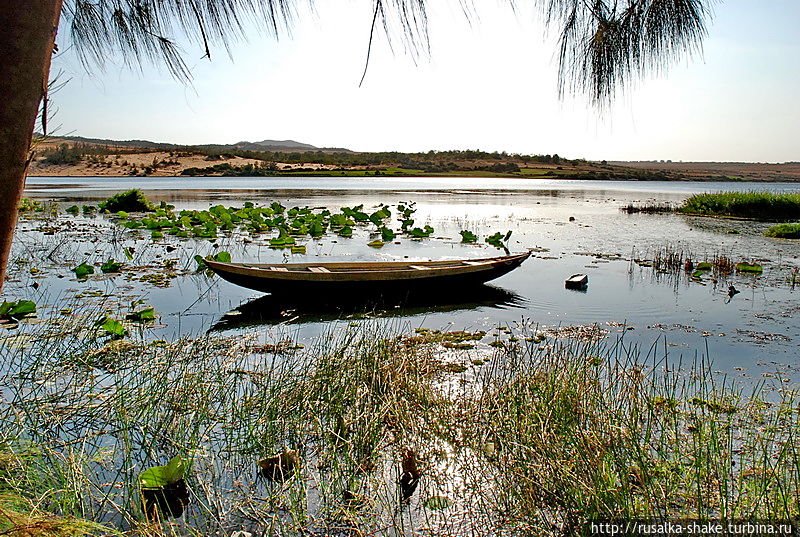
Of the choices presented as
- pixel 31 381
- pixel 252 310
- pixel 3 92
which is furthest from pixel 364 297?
pixel 3 92

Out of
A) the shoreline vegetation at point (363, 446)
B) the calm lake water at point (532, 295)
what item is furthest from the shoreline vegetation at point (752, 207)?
the shoreline vegetation at point (363, 446)

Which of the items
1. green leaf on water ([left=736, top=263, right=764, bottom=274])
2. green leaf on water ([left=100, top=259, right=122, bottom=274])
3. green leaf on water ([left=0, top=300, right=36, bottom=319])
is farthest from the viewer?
green leaf on water ([left=736, top=263, right=764, bottom=274])

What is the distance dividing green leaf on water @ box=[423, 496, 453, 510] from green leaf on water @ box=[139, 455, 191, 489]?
3.80ft

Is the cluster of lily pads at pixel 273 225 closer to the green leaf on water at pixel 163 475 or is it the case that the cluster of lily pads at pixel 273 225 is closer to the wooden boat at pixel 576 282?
the wooden boat at pixel 576 282

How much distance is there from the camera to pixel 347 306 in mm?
7324

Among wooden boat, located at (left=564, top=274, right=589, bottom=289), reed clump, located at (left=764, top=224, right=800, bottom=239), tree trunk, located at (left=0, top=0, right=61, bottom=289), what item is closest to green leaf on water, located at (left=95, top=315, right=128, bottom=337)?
tree trunk, located at (left=0, top=0, right=61, bottom=289)

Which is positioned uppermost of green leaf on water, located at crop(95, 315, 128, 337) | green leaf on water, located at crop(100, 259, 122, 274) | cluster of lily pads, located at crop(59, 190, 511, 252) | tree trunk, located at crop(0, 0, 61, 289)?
tree trunk, located at crop(0, 0, 61, 289)

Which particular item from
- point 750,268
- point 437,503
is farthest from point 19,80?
point 750,268

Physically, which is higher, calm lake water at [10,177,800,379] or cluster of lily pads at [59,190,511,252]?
cluster of lily pads at [59,190,511,252]

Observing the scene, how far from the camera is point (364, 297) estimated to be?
7387 mm

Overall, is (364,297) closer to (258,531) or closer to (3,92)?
(258,531)

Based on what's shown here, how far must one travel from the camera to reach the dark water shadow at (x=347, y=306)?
682cm

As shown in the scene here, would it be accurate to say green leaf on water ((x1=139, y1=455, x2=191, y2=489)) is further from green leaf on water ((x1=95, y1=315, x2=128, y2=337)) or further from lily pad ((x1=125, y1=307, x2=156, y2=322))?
lily pad ((x1=125, y1=307, x2=156, y2=322))

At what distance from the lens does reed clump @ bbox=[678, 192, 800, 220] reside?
2108 centimetres
